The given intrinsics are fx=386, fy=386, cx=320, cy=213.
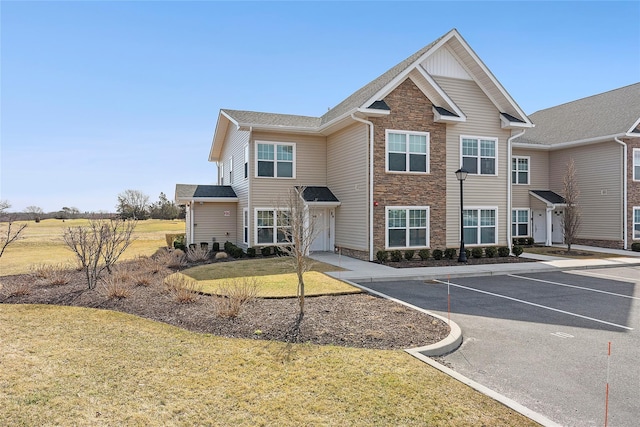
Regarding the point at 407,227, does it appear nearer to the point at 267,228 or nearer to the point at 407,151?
the point at 407,151

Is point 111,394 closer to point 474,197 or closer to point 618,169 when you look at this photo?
point 474,197

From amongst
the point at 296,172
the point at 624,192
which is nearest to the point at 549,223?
the point at 624,192

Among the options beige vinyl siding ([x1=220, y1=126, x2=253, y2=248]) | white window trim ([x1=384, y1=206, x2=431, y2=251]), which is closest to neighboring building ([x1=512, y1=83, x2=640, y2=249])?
white window trim ([x1=384, y1=206, x2=431, y2=251])

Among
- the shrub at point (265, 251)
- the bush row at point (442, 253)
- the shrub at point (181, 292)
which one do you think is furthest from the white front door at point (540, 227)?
the shrub at point (181, 292)

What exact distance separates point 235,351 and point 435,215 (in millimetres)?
13665

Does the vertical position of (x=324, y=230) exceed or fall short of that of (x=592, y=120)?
it falls short

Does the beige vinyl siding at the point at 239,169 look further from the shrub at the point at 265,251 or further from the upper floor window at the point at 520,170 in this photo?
the upper floor window at the point at 520,170

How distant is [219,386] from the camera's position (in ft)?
15.3

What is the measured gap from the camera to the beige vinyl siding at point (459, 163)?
59.4ft

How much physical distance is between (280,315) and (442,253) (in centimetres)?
1145

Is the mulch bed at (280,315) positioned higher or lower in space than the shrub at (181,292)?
lower

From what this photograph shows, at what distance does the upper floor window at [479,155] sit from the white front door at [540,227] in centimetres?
852

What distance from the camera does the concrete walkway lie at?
41.9 feet

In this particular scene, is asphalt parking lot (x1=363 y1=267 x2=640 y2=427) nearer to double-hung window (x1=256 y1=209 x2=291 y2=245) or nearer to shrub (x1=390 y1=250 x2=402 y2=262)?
shrub (x1=390 y1=250 x2=402 y2=262)
